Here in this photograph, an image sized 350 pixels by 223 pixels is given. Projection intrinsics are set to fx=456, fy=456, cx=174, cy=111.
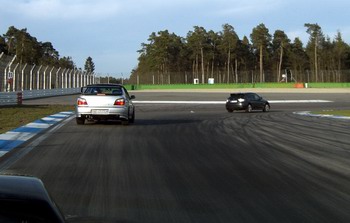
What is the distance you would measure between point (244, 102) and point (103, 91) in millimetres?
15427

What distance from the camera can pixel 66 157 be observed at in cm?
927

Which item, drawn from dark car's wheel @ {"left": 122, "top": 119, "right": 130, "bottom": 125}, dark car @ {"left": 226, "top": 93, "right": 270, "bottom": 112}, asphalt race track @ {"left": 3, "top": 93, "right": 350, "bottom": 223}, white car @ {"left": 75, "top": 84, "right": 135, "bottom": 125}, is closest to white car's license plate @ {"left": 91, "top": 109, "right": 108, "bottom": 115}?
white car @ {"left": 75, "top": 84, "right": 135, "bottom": 125}

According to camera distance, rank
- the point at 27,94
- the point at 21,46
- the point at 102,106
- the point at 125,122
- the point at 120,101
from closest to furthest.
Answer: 1. the point at 102,106
2. the point at 120,101
3. the point at 125,122
4. the point at 27,94
5. the point at 21,46

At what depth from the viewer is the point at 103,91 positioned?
54.3 feet

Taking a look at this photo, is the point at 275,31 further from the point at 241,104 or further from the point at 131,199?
the point at 131,199

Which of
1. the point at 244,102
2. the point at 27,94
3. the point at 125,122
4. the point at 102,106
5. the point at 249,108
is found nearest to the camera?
the point at 102,106

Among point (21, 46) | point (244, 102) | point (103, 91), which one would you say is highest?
point (21, 46)

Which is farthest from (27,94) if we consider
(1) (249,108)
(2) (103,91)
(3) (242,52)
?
(3) (242,52)

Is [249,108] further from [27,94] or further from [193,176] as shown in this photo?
[193,176]

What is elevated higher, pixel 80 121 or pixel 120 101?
pixel 120 101

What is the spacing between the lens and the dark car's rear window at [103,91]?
53.6ft

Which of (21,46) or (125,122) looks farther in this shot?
(21,46)

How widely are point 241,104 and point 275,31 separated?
99.0 meters

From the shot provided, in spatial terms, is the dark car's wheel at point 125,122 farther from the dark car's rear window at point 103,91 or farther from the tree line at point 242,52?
the tree line at point 242,52
